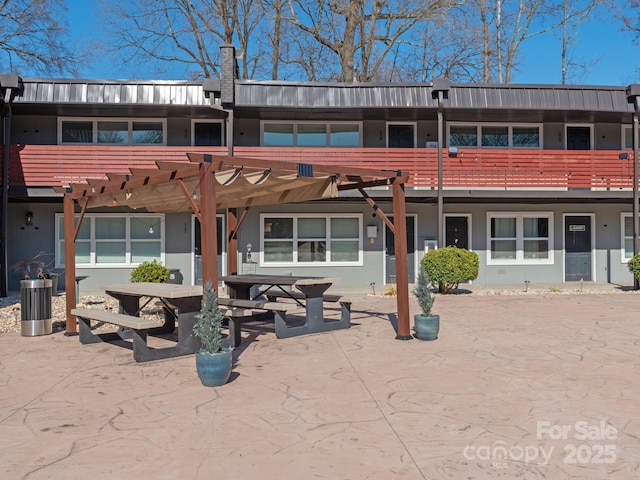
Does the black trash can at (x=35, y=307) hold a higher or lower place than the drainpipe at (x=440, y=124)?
lower

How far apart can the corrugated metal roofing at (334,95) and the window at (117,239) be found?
3.58 m

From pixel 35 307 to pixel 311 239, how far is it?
9.05m

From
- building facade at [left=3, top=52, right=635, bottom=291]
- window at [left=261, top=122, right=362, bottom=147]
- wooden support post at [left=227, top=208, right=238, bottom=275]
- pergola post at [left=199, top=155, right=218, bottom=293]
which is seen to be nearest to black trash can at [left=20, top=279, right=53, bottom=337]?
wooden support post at [left=227, top=208, right=238, bottom=275]

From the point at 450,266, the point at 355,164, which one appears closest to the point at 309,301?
the point at 450,266

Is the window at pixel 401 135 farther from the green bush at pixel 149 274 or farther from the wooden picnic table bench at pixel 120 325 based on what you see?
the wooden picnic table bench at pixel 120 325

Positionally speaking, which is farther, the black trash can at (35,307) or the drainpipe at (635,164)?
the drainpipe at (635,164)

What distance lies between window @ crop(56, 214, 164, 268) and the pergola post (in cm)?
1014

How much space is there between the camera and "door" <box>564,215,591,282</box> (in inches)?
670

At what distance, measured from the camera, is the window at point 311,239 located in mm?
16094

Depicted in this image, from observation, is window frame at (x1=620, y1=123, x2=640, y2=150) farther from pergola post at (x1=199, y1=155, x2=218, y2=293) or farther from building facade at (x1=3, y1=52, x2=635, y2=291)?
pergola post at (x1=199, y1=155, x2=218, y2=293)

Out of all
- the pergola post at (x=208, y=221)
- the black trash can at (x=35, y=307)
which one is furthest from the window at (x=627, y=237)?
the black trash can at (x=35, y=307)

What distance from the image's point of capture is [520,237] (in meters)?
16.9

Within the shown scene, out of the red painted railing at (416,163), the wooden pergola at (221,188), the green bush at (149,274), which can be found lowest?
the green bush at (149,274)

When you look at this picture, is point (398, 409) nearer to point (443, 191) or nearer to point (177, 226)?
point (443, 191)
